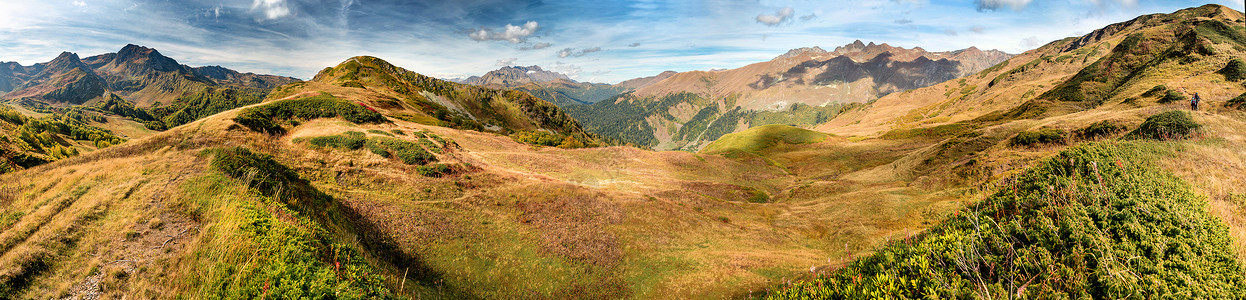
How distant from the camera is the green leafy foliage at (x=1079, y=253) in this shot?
4.90m

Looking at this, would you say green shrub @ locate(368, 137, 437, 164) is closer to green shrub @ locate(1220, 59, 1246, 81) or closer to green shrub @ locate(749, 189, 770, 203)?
green shrub @ locate(749, 189, 770, 203)

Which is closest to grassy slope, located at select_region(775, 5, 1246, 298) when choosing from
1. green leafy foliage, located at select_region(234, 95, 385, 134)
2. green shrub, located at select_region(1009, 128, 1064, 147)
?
green shrub, located at select_region(1009, 128, 1064, 147)

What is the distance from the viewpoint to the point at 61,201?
6816mm

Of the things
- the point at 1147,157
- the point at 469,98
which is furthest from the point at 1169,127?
the point at 469,98

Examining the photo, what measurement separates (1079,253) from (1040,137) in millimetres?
26991

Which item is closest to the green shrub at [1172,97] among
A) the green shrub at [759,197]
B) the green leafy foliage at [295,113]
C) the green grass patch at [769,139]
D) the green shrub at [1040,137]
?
the green shrub at [1040,137]

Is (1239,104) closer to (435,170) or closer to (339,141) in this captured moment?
(435,170)

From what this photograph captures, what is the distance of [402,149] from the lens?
1028 inches

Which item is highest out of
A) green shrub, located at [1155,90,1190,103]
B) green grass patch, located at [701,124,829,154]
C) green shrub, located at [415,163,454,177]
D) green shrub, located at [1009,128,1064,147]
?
green shrub, located at [1155,90,1190,103]

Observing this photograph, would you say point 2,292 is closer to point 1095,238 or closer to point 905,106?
point 1095,238

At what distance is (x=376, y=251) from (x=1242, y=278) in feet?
56.0

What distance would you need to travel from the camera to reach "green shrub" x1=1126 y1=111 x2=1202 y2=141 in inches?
606

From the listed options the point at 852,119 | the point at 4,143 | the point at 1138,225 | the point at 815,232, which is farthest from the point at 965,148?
the point at 852,119

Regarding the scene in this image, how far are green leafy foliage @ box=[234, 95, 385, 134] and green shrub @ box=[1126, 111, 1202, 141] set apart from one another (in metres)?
52.1
